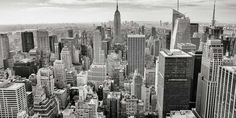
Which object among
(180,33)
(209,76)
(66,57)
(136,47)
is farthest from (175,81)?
(136,47)

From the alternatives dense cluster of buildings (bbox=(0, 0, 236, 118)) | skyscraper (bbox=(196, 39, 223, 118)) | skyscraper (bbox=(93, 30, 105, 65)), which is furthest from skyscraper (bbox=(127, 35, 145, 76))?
skyscraper (bbox=(196, 39, 223, 118))

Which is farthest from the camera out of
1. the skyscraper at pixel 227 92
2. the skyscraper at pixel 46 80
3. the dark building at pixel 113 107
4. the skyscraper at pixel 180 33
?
the skyscraper at pixel 180 33

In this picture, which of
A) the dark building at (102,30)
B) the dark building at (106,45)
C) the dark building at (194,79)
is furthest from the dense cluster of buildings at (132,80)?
the dark building at (102,30)

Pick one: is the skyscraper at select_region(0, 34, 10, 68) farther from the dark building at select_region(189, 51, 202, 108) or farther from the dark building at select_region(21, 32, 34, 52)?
the dark building at select_region(189, 51, 202, 108)

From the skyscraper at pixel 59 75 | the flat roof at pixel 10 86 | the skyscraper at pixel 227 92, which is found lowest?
the skyscraper at pixel 59 75

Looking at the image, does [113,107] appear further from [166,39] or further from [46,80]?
[166,39]

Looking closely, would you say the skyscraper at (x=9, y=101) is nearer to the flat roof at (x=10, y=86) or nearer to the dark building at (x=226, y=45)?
the flat roof at (x=10, y=86)

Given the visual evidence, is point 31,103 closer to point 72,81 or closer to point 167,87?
point 72,81
